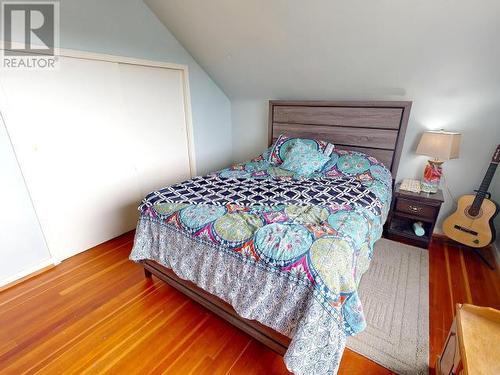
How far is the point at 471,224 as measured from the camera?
222 centimetres

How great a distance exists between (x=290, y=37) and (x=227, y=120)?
5.51 feet

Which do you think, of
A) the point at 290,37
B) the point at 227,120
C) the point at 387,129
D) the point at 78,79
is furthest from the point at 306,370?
the point at 227,120

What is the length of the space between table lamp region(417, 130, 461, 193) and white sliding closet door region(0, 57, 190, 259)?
2.62 metres

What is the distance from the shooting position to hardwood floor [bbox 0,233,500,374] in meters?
1.41

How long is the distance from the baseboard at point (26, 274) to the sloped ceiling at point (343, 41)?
2.60 m

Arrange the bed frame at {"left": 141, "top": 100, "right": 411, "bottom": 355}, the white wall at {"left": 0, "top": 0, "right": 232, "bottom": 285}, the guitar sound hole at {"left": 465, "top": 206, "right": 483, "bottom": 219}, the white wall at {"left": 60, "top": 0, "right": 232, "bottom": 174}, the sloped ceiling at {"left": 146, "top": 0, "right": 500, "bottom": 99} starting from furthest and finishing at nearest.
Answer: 1. the bed frame at {"left": 141, "top": 100, "right": 411, "bottom": 355}
2. the guitar sound hole at {"left": 465, "top": 206, "right": 483, "bottom": 219}
3. the white wall at {"left": 60, "top": 0, "right": 232, "bottom": 174}
4. the white wall at {"left": 0, "top": 0, "right": 232, "bottom": 285}
5. the sloped ceiling at {"left": 146, "top": 0, "right": 500, "bottom": 99}

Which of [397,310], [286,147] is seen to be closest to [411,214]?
[397,310]

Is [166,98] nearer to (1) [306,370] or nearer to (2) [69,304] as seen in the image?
(2) [69,304]

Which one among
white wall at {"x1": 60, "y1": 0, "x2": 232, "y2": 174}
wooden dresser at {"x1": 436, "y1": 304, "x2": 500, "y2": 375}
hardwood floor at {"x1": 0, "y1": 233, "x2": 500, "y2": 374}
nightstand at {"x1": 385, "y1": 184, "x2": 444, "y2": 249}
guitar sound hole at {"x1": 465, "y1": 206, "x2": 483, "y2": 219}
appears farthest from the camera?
nightstand at {"x1": 385, "y1": 184, "x2": 444, "y2": 249}

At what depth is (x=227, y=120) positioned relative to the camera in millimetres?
3752

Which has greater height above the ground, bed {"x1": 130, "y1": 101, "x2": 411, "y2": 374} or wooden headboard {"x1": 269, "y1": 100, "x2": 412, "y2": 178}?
wooden headboard {"x1": 269, "y1": 100, "x2": 412, "y2": 178}

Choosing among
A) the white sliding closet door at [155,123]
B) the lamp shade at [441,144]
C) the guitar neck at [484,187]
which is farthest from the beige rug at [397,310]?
the white sliding closet door at [155,123]


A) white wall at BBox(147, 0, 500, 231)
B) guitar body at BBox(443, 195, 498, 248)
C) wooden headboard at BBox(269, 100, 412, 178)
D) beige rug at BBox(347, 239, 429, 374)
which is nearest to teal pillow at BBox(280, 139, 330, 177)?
wooden headboard at BBox(269, 100, 412, 178)

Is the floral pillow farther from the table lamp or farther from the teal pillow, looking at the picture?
the table lamp
